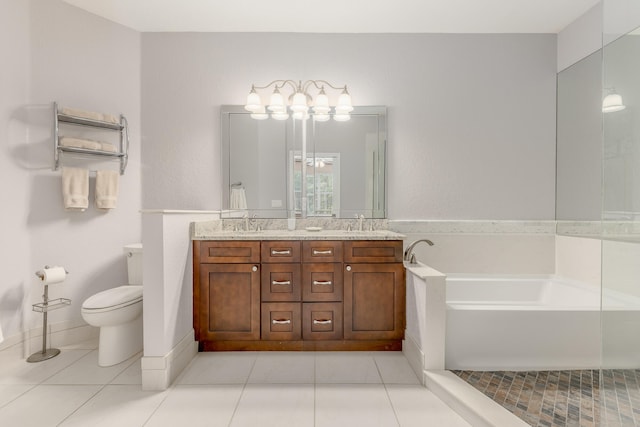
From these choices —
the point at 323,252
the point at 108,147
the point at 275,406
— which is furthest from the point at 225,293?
the point at 108,147

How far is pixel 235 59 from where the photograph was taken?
9.27ft

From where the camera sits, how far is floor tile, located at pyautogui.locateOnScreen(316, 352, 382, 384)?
197 cm

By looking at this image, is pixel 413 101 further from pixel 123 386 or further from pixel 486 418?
pixel 123 386

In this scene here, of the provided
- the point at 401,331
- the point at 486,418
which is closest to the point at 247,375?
the point at 401,331

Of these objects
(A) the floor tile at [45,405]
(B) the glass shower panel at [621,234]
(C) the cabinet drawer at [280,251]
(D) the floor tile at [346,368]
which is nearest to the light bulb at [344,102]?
(C) the cabinet drawer at [280,251]

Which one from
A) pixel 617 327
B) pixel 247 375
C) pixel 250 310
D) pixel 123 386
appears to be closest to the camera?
pixel 617 327

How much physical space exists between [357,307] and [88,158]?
7.53ft

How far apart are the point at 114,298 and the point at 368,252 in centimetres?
169

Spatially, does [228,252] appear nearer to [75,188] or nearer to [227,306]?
[227,306]

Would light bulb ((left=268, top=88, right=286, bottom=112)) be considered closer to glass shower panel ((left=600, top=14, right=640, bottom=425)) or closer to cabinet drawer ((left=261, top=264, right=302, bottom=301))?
cabinet drawer ((left=261, top=264, right=302, bottom=301))

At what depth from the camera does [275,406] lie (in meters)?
1.72

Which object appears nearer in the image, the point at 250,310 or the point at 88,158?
the point at 250,310

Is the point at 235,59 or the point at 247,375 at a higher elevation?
the point at 235,59

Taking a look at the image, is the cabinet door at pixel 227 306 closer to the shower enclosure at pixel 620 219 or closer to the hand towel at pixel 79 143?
the hand towel at pixel 79 143
